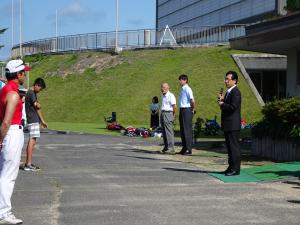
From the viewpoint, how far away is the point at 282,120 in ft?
44.9

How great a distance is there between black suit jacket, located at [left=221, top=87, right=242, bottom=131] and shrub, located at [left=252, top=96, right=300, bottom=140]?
2037mm

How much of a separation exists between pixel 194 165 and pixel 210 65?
25938mm

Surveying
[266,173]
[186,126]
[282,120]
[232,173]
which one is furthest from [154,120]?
[232,173]

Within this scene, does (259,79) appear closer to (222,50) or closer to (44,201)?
(222,50)

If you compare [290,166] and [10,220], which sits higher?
[290,166]

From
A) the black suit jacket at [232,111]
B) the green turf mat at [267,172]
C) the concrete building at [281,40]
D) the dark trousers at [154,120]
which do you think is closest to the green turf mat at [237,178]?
the green turf mat at [267,172]

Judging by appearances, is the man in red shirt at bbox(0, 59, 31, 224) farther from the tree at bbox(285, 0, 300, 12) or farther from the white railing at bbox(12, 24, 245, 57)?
the white railing at bbox(12, 24, 245, 57)

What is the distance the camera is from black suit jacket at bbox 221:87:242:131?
1121cm

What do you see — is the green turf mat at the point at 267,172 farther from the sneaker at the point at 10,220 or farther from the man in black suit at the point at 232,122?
the sneaker at the point at 10,220

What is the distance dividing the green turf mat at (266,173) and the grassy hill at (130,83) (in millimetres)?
19418

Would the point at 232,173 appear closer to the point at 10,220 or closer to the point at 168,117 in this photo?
the point at 168,117

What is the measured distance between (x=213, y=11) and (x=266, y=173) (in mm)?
69719

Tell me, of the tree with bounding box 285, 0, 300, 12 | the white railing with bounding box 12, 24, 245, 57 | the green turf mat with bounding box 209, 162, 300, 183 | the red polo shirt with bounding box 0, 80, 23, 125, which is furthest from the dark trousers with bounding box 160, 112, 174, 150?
the white railing with bounding box 12, 24, 245, 57

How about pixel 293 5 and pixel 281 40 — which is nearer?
pixel 281 40
